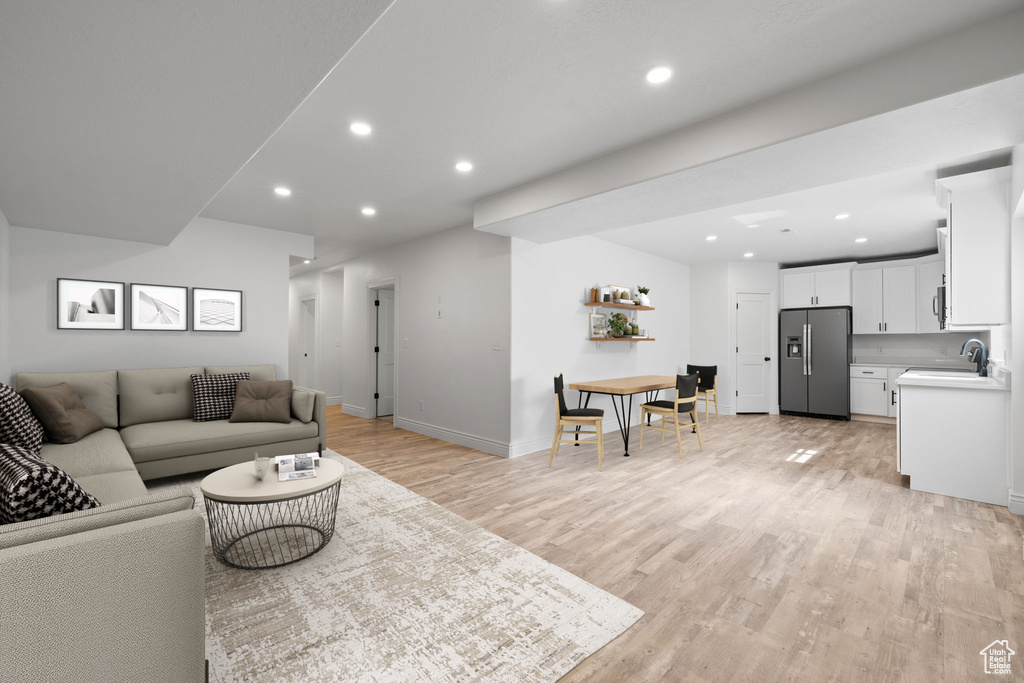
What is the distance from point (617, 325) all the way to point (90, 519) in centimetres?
525

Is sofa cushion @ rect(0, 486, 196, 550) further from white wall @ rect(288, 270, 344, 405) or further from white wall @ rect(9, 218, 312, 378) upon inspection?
white wall @ rect(288, 270, 344, 405)

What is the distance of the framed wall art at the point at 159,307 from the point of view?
4367 millimetres

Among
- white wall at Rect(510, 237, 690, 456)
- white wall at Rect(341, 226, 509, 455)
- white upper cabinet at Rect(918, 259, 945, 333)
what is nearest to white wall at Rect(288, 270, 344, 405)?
white wall at Rect(341, 226, 509, 455)

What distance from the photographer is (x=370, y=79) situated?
2273 millimetres

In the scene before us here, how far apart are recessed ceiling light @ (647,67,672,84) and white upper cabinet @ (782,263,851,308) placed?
20.9ft

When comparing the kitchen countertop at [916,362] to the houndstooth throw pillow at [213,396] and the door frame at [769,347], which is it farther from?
the houndstooth throw pillow at [213,396]

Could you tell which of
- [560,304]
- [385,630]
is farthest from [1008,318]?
[385,630]

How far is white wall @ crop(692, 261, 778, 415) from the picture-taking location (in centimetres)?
733

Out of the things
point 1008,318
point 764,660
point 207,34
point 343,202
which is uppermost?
point 343,202

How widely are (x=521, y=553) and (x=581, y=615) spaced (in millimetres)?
611

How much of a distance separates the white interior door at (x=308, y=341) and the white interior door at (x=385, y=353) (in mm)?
2240

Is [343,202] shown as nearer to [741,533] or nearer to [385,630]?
[385,630]

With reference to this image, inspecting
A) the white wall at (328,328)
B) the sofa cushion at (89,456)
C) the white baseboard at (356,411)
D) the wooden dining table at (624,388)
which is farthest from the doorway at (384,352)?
the sofa cushion at (89,456)

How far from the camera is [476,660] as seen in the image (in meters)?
1.70
